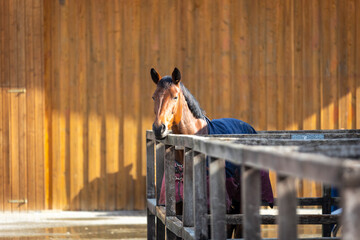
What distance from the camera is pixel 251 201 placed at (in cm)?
241

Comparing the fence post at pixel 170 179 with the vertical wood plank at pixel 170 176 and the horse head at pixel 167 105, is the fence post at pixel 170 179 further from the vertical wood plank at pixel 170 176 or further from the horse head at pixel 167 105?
the horse head at pixel 167 105

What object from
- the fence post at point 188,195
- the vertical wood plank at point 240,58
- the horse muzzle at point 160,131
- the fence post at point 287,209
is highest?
the vertical wood plank at point 240,58

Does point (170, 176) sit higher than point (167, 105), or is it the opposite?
point (167, 105)

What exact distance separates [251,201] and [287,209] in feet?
1.43

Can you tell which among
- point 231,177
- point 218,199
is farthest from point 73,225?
point 218,199

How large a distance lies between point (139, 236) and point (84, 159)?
→ 2041 mm

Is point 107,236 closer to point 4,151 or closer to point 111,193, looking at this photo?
point 111,193

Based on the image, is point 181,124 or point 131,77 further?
point 131,77

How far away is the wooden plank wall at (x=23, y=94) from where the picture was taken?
8.35 meters

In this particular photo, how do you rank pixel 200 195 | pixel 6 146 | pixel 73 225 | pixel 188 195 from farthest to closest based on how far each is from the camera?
1. pixel 6 146
2. pixel 73 225
3. pixel 188 195
4. pixel 200 195

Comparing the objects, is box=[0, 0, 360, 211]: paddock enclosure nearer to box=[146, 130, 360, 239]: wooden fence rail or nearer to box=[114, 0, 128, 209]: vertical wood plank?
box=[114, 0, 128, 209]: vertical wood plank

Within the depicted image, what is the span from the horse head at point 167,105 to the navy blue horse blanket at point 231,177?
1.07 feet

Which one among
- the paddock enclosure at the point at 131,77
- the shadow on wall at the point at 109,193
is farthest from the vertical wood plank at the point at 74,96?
the shadow on wall at the point at 109,193

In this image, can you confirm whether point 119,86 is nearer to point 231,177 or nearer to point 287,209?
point 231,177
